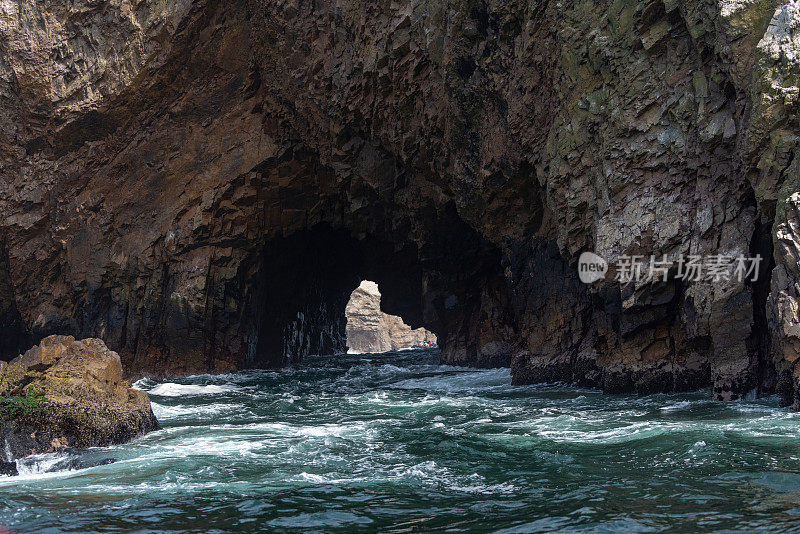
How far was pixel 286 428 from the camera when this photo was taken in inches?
471

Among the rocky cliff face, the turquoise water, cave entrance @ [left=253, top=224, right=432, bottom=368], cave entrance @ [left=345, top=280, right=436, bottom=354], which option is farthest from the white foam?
cave entrance @ [left=345, top=280, right=436, bottom=354]

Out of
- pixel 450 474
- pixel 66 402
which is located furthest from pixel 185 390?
pixel 450 474

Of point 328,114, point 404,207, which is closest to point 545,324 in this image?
point 404,207

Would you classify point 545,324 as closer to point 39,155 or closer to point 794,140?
point 794,140

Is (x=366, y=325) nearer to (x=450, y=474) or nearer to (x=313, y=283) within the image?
(x=313, y=283)

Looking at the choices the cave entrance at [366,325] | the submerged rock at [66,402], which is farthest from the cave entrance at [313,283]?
the cave entrance at [366,325]

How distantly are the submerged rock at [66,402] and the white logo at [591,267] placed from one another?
30.6 feet

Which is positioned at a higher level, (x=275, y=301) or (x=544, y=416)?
(x=275, y=301)

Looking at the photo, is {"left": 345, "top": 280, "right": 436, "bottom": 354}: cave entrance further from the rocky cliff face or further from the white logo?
the white logo

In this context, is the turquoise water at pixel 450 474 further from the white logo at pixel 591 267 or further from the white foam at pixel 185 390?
the white foam at pixel 185 390

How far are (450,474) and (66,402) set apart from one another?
19.4ft

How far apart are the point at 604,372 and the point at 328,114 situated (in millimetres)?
11950

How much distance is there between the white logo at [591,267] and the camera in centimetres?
1459

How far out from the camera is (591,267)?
1517cm
